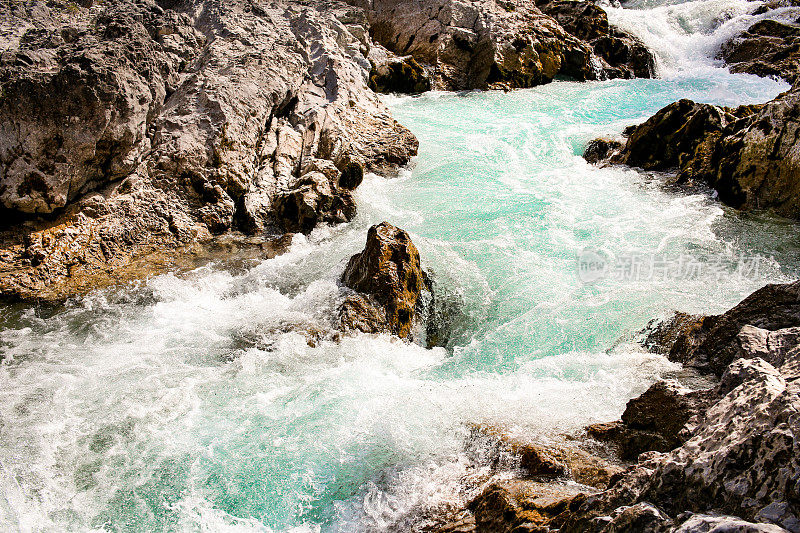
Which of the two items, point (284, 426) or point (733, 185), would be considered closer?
point (284, 426)

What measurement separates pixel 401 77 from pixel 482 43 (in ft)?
10.9

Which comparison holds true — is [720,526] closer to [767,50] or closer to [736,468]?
[736,468]

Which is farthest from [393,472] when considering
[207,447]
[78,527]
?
[78,527]

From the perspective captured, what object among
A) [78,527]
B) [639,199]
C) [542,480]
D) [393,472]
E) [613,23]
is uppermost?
[613,23]

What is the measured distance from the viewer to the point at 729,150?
30.6ft

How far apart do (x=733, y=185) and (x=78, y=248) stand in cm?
1024

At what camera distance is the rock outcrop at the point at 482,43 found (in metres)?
17.0

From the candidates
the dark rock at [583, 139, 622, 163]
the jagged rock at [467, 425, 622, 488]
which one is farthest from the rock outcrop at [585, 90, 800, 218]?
the jagged rock at [467, 425, 622, 488]

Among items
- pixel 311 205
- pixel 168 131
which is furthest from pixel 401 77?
pixel 168 131

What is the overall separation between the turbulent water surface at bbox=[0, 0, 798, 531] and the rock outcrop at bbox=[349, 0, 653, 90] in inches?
318

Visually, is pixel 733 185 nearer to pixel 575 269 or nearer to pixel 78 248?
pixel 575 269

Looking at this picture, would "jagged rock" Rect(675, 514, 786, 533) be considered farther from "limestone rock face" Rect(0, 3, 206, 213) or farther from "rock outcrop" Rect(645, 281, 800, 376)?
"limestone rock face" Rect(0, 3, 206, 213)

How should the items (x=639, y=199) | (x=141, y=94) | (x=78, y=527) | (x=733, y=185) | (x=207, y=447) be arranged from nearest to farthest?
(x=78, y=527) < (x=207, y=447) < (x=141, y=94) < (x=733, y=185) < (x=639, y=199)

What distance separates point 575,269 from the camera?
7570 millimetres
